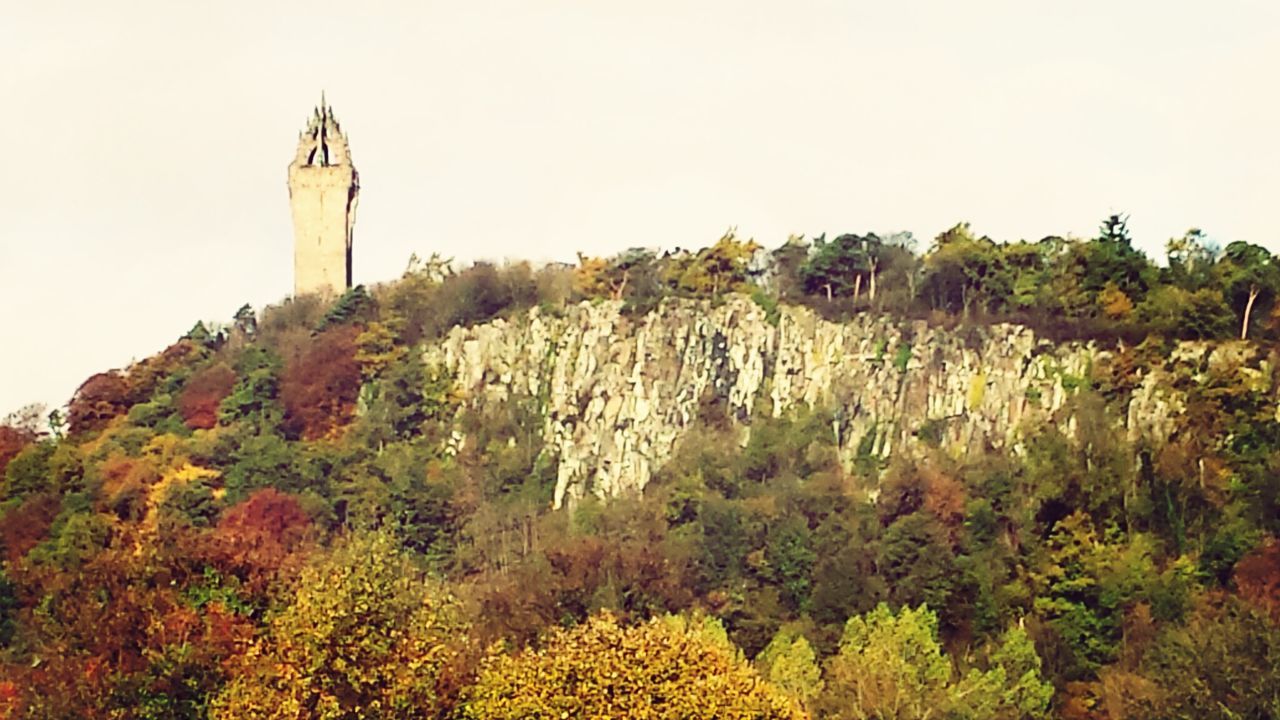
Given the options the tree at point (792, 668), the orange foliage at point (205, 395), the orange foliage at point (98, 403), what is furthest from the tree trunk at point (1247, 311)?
the orange foliage at point (98, 403)

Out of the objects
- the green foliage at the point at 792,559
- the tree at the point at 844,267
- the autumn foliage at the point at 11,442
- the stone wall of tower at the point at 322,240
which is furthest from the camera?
the stone wall of tower at the point at 322,240

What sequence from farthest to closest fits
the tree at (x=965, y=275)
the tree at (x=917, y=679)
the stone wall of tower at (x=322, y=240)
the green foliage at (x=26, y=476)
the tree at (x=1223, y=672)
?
the stone wall of tower at (x=322, y=240) → the tree at (x=965, y=275) → the green foliage at (x=26, y=476) → the tree at (x=917, y=679) → the tree at (x=1223, y=672)

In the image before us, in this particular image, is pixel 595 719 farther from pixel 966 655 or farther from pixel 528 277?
pixel 528 277

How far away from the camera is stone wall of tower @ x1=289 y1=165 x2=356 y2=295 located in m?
114

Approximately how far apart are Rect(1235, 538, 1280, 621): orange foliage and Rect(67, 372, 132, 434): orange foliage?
211 feet

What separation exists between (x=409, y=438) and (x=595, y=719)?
6253cm

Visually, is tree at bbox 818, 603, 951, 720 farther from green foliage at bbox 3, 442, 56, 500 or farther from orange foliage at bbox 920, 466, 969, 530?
green foliage at bbox 3, 442, 56, 500

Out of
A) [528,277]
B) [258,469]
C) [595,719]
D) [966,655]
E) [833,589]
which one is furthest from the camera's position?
[528,277]

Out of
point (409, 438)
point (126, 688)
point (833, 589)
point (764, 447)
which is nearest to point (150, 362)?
point (409, 438)

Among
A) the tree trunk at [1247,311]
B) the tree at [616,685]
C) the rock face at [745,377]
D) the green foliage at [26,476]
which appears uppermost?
the tree trunk at [1247,311]

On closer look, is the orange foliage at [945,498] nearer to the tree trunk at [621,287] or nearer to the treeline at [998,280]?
the treeline at [998,280]

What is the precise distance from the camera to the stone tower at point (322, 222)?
4478 inches

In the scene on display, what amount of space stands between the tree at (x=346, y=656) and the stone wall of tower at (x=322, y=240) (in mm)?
80233

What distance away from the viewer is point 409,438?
95.4m
